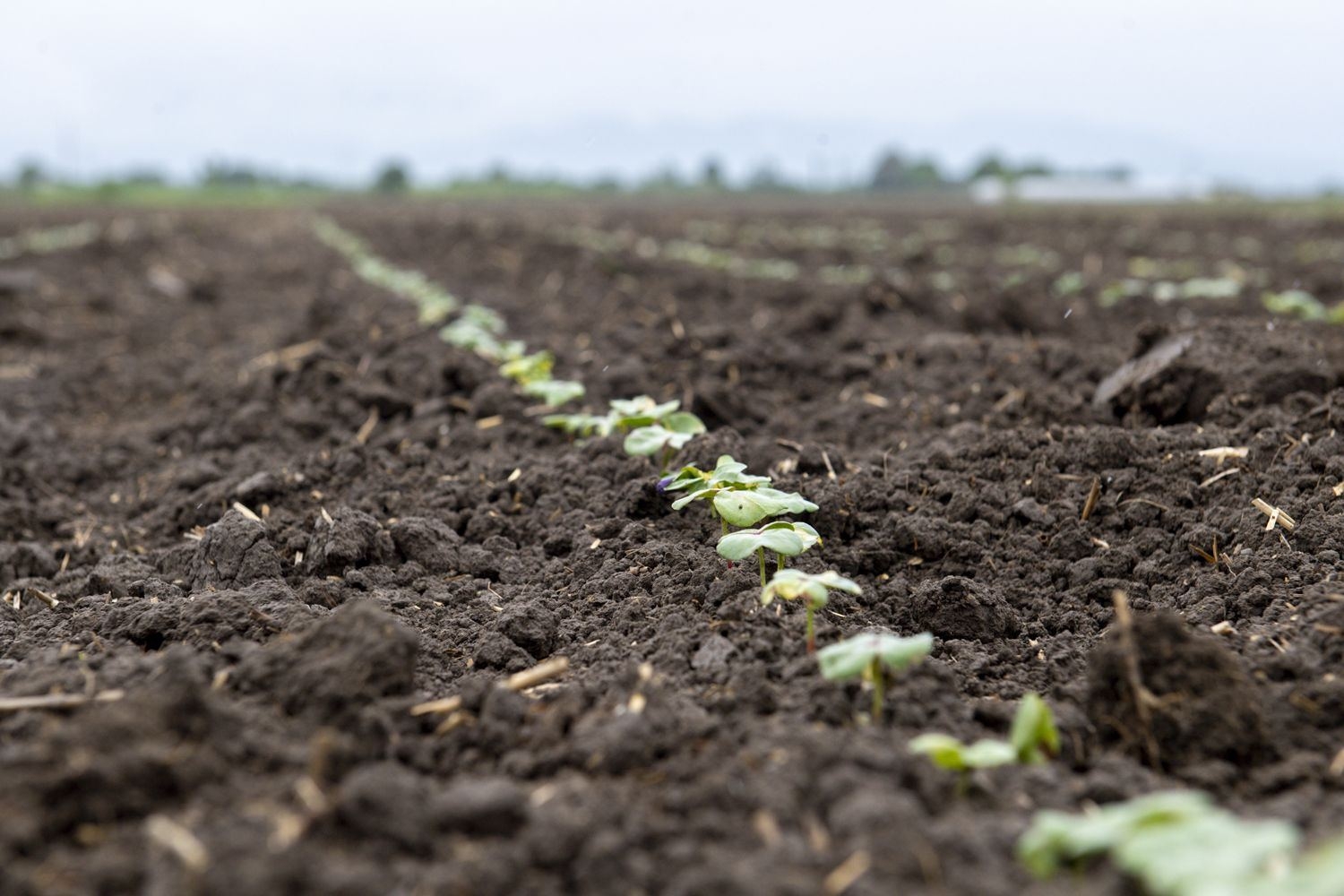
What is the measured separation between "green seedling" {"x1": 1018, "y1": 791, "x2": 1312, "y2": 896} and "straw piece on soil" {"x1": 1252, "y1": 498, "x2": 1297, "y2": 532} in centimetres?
181

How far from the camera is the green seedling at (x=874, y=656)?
213cm

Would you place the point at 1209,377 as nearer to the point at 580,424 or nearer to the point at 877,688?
the point at 580,424

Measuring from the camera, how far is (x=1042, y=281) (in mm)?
9391

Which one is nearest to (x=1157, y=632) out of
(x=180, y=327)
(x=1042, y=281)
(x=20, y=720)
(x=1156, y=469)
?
(x=1156, y=469)

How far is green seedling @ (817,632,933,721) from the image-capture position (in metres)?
2.13

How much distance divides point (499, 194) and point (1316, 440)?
56164mm

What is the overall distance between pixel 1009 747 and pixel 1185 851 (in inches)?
18.6

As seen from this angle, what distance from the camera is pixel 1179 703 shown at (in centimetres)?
219

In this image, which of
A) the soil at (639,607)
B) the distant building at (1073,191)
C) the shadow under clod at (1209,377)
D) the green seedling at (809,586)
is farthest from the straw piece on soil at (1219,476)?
the distant building at (1073,191)

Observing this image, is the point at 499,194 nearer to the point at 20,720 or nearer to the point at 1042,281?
the point at 1042,281

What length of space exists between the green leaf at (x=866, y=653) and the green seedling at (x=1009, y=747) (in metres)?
0.17

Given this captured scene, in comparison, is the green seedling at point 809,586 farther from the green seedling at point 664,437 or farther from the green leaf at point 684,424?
the green leaf at point 684,424

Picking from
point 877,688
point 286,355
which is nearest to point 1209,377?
point 877,688

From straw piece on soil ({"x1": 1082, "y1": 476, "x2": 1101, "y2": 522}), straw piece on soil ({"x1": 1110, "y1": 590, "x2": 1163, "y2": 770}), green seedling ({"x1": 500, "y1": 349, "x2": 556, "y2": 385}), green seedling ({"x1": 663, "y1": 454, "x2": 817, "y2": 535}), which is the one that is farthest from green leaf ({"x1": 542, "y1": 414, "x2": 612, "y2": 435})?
straw piece on soil ({"x1": 1110, "y1": 590, "x2": 1163, "y2": 770})
